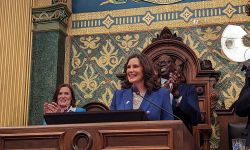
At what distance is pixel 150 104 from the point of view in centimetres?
310

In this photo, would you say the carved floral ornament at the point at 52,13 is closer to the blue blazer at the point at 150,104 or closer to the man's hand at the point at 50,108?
Result: the man's hand at the point at 50,108

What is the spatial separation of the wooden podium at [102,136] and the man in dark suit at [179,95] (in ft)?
3.73

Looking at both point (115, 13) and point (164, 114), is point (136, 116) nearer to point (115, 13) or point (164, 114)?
point (164, 114)

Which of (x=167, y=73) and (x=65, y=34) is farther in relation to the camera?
(x=65, y=34)

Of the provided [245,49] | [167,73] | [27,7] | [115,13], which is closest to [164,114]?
[167,73]

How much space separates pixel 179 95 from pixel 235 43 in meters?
1.07

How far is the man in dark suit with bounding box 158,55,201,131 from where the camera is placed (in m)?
3.96

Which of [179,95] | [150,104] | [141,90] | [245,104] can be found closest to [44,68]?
[179,95]

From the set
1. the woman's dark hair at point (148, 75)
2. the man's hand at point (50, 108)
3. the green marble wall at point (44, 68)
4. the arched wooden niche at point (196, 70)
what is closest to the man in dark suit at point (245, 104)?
the woman's dark hair at point (148, 75)

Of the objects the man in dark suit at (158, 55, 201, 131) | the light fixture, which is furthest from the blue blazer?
the light fixture

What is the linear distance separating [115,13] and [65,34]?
27.2 inches

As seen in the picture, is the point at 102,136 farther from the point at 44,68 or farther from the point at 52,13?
the point at 52,13

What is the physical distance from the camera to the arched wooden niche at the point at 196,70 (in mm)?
4668

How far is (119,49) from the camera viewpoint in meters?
5.58
